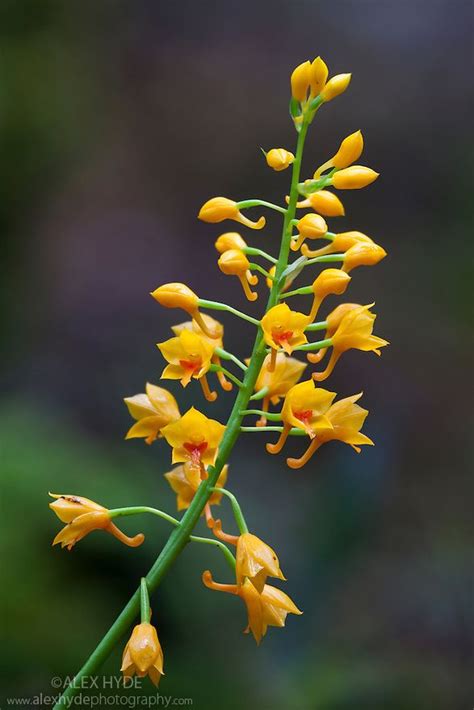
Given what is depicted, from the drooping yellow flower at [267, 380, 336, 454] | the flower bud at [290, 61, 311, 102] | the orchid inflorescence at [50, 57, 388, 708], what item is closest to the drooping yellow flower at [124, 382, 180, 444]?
the orchid inflorescence at [50, 57, 388, 708]

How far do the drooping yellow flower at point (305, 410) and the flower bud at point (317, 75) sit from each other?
60 centimetres

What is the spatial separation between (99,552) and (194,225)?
3630 mm

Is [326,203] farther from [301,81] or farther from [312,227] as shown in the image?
[301,81]

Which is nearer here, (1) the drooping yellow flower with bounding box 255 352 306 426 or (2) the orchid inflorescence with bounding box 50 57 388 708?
(2) the orchid inflorescence with bounding box 50 57 388 708

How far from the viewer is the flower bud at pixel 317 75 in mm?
1548

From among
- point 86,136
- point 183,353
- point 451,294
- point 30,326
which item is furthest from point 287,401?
point 86,136

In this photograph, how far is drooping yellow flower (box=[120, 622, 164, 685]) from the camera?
138 centimetres

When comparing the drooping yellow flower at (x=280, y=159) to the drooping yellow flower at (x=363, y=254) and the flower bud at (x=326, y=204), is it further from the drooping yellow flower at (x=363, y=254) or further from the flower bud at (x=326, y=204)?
the drooping yellow flower at (x=363, y=254)

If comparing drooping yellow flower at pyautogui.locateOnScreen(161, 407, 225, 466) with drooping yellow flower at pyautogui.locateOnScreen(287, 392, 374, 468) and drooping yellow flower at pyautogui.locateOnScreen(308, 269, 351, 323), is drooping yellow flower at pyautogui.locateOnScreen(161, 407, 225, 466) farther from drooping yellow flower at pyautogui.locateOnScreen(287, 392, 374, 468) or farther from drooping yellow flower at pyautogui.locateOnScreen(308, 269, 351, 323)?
drooping yellow flower at pyautogui.locateOnScreen(308, 269, 351, 323)

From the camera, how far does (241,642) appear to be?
309 centimetres

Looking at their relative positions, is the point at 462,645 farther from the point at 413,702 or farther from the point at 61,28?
the point at 61,28

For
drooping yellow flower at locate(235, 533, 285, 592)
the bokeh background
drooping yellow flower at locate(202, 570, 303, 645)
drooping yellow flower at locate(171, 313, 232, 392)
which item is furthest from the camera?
the bokeh background

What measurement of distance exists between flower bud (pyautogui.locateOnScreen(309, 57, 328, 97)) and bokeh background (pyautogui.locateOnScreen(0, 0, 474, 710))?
1.88m

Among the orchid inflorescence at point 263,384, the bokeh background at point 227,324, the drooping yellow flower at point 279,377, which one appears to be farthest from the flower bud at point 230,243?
the bokeh background at point 227,324
